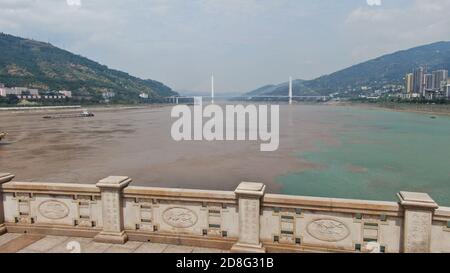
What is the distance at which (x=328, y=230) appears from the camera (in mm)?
5773

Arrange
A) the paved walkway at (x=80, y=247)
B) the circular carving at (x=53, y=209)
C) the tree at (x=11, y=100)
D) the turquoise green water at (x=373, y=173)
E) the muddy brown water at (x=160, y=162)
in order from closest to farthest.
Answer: the paved walkway at (x=80, y=247) < the circular carving at (x=53, y=209) < the turquoise green water at (x=373, y=173) < the muddy brown water at (x=160, y=162) < the tree at (x=11, y=100)

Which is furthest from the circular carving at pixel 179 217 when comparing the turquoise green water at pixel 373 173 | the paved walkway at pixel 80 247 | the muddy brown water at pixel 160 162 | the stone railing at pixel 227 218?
the turquoise green water at pixel 373 173

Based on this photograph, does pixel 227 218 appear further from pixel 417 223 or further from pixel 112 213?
pixel 417 223

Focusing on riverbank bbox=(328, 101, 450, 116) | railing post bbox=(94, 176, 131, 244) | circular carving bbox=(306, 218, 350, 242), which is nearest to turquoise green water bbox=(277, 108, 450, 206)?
circular carving bbox=(306, 218, 350, 242)

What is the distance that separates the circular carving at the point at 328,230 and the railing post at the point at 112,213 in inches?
134

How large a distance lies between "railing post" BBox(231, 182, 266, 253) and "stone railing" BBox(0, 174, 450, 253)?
0.05 feet

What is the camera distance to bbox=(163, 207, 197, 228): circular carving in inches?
247

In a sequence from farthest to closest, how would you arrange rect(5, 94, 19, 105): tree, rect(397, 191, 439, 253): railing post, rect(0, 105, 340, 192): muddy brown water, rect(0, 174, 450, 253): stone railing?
rect(5, 94, 19, 105): tree → rect(0, 105, 340, 192): muddy brown water → rect(0, 174, 450, 253): stone railing → rect(397, 191, 439, 253): railing post

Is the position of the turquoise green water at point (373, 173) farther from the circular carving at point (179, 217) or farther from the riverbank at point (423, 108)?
the riverbank at point (423, 108)

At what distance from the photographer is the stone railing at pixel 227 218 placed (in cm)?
541

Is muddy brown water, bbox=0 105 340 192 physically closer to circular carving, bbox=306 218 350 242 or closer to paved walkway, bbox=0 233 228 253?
paved walkway, bbox=0 233 228 253
